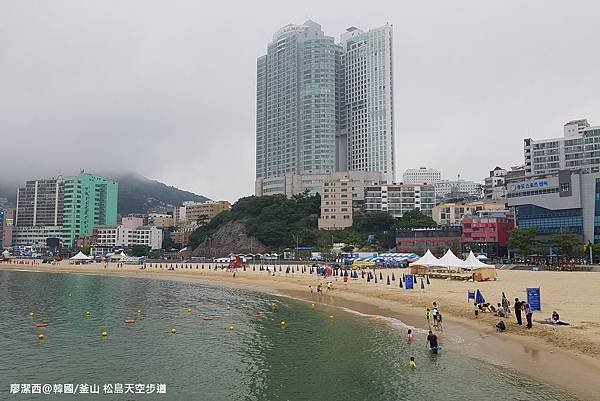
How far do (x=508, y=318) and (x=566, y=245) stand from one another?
6305 centimetres

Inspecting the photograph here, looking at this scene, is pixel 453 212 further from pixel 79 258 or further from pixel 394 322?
pixel 394 322

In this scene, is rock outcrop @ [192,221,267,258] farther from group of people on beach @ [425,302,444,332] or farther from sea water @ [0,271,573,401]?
group of people on beach @ [425,302,444,332]

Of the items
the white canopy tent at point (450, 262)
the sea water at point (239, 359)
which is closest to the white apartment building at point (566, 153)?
the white canopy tent at point (450, 262)

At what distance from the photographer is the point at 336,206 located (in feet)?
486

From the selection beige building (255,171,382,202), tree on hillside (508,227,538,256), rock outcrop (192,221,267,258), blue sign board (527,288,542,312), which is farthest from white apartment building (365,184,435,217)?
blue sign board (527,288,542,312)

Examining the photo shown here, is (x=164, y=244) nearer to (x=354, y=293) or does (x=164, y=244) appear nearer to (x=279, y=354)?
(x=354, y=293)

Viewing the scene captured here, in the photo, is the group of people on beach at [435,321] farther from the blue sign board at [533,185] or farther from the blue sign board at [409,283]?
the blue sign board at [533,185]

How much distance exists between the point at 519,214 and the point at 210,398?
10449cm

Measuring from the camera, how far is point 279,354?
28812mm

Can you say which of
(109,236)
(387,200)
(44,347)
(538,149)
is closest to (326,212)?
(387,200)

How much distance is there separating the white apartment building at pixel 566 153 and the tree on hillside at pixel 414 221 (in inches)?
1440

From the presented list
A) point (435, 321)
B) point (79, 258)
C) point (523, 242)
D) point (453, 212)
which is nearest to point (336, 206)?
point (453, 212)

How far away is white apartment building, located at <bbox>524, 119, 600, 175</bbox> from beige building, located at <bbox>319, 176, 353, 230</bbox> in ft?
179

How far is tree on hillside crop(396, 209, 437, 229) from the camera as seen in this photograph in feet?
432
